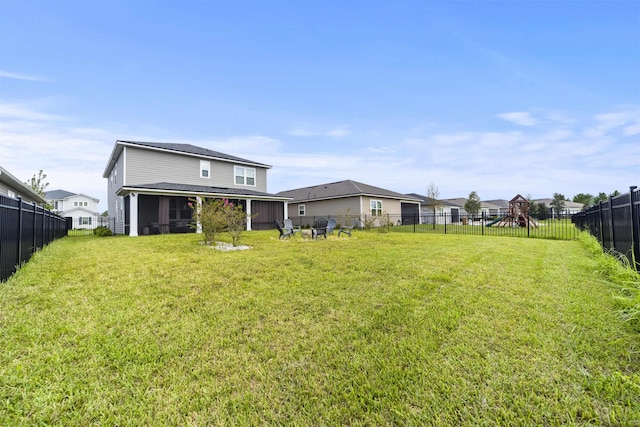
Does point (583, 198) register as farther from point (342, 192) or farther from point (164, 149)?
point (164, 149)

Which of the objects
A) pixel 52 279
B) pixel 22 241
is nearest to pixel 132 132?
pixel 22 241

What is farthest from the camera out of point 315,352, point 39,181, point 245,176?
point 39,181

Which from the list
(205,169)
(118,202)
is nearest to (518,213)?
(205,169)

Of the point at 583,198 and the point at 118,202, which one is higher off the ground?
the point at 583,198

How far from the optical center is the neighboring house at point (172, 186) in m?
15.5

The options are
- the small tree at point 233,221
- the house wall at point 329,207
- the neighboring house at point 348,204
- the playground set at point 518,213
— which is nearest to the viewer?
the small tree at point 233,221

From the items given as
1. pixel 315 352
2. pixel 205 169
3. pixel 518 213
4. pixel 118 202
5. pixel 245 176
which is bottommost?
pixel 315 352

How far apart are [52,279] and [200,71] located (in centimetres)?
1182

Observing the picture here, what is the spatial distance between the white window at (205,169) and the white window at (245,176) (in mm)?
2001

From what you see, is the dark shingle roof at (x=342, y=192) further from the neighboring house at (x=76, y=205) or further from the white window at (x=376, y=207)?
the neighboring house at (x=76, y=205)

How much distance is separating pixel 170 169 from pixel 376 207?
17151 mm

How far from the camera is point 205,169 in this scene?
19078 mm

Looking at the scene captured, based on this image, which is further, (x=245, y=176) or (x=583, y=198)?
(x=583, y=198)

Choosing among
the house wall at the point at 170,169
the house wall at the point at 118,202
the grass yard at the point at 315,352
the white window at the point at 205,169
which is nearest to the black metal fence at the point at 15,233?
the grass yard at the point at 315,352
